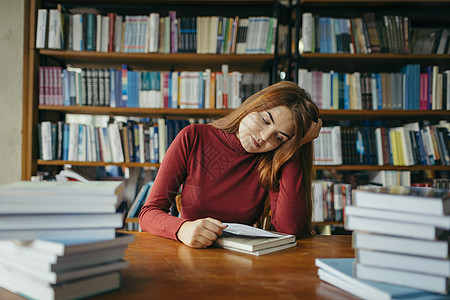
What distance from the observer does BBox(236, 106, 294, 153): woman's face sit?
1.18 metres

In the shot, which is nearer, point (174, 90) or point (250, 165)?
point (250, 165)

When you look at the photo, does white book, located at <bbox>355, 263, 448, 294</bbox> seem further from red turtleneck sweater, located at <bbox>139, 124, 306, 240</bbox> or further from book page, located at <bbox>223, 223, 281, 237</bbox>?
red turtleneck sweater, located at <bbox>139, 124, 306, 240</bbox>

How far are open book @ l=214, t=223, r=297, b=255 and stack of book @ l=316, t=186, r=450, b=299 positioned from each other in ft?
0.89

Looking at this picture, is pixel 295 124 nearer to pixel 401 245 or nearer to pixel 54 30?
pixel 401 245

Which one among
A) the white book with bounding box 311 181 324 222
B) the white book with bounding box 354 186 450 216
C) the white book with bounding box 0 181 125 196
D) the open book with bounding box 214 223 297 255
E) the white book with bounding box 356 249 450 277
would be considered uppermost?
the white book with bounding box 0 181 125 196

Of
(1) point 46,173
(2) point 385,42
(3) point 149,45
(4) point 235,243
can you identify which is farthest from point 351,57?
(1) point 46,173

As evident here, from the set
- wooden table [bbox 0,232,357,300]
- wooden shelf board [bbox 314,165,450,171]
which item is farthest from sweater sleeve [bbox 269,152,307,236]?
wooden shelf board [bbox 314,165,450,171]

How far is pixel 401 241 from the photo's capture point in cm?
53

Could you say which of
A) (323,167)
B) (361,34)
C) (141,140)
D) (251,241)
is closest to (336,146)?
(323,167)

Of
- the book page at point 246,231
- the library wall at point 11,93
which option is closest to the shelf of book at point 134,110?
the library wall at point 11,93

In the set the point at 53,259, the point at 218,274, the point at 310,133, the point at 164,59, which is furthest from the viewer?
the point at 164,59

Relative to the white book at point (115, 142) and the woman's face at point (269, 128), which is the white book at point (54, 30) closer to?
the white book at point (115, 142)

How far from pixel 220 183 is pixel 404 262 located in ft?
2.78

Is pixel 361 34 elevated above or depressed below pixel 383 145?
above
